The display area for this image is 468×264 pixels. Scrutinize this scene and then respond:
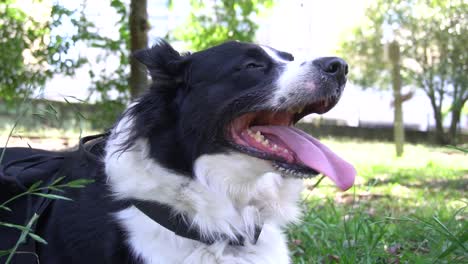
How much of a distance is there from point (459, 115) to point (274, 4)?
33.9ft

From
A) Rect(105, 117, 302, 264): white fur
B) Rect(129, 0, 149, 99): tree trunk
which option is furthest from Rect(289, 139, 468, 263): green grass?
Rect(129, 0, 149, 99): tree trunk

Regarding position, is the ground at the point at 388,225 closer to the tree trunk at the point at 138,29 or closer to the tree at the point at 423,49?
the tree trunk at the point at 138,29

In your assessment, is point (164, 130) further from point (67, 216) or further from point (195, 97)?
point (67, 216)

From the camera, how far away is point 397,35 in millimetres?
12508

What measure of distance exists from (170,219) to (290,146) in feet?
1.86

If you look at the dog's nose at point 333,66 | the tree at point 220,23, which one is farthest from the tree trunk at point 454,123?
the dog's nose at point 333,66

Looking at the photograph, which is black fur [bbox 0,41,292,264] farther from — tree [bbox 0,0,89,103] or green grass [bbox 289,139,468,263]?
tree [bbox 0,0,89,103]

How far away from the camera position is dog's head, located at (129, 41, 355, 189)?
217cm

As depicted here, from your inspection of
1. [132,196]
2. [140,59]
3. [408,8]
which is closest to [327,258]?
[132,196]

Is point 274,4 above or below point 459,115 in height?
above

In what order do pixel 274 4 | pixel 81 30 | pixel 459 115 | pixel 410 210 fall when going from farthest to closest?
pixel 459 115 → pixel 274 4 → pixel 81 30 → pixel 410 210

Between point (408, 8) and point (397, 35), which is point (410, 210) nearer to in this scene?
point (408, 8)

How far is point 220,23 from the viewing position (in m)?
5.91

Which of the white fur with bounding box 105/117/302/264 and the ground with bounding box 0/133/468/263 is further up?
the white fur with bounding box 105/117/302/264
